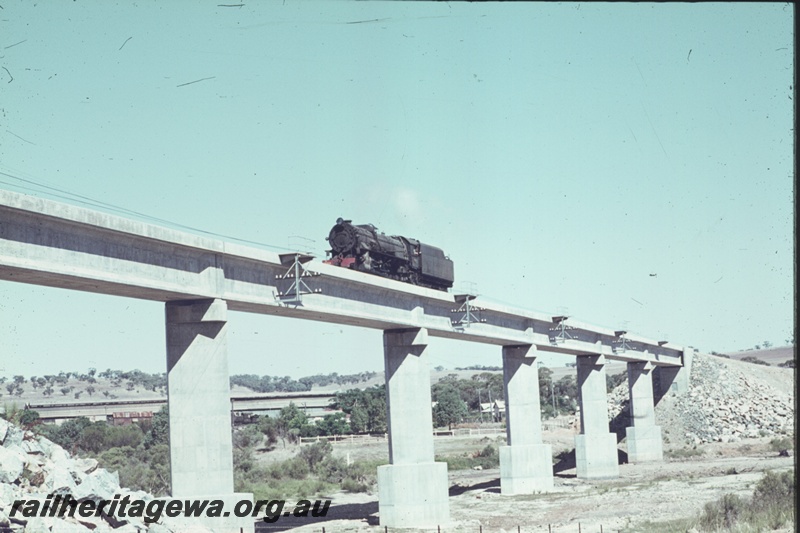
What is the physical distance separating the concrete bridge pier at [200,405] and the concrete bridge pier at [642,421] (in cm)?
5468

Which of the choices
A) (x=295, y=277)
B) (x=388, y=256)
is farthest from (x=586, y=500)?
(x=295, y=277)

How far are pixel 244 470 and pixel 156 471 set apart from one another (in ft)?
37.5

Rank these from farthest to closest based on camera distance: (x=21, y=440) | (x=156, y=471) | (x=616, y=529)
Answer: (x=156, y=471) < (x=616, y=529) < (x=21, y=440)

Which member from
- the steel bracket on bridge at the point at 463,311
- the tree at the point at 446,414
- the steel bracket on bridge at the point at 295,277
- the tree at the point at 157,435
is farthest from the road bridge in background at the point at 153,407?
the steel bracket on bridge at the point at 295,277

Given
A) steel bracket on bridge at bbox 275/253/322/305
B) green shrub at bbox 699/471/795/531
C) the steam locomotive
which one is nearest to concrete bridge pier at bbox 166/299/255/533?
steel bracket on bridge at bbox 275/253/322/305

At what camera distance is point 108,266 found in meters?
24.6

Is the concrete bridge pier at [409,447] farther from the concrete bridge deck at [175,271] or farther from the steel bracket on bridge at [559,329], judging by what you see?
the steel bracket on bridge at [559,329]

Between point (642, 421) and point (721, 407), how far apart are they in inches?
402

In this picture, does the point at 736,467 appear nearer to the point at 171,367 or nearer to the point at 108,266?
the point at 171,367

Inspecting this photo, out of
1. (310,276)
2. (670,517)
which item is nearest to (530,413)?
(670,517)

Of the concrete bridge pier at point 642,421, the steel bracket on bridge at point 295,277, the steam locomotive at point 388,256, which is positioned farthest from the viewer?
the concrete bridge pier at point 642,421

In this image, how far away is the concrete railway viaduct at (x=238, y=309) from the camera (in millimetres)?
23375

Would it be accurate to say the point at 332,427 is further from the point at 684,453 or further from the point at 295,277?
the point at 295,277

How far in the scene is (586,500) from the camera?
1772 inches
